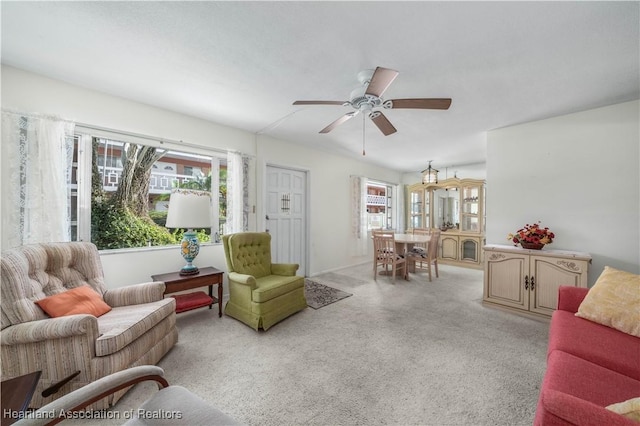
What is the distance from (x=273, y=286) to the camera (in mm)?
2586

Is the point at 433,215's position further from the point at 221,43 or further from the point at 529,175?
the point at 221,43

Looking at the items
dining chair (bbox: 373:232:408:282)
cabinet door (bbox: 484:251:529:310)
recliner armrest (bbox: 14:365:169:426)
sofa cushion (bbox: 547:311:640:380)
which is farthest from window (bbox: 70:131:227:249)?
cabinet door (bbox: 484:251:529:310)

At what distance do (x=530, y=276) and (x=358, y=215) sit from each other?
3.12m

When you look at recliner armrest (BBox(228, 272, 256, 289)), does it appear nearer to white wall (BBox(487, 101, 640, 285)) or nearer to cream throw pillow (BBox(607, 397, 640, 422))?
cream throw pillow (BBox(607, 397, 640, 422))

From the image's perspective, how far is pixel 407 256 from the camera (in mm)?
4434

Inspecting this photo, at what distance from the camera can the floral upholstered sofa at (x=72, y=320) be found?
4.76ft

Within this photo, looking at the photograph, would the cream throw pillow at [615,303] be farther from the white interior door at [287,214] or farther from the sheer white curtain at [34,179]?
the sheer white curtain at [34,179]

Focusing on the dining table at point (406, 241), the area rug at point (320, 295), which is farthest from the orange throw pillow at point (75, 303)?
the dining table at point (406, 241)

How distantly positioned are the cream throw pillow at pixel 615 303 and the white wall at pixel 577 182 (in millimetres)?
1452

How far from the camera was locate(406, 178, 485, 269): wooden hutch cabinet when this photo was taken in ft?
17.4

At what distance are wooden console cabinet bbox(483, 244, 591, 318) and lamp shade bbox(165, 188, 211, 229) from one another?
348 cm

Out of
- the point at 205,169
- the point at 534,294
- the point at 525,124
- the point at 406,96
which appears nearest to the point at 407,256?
the point at 534,294

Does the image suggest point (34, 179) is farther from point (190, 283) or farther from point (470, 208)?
point (470, 208)

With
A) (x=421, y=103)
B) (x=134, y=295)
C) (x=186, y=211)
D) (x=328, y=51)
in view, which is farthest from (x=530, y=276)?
(x=134, y=295)
